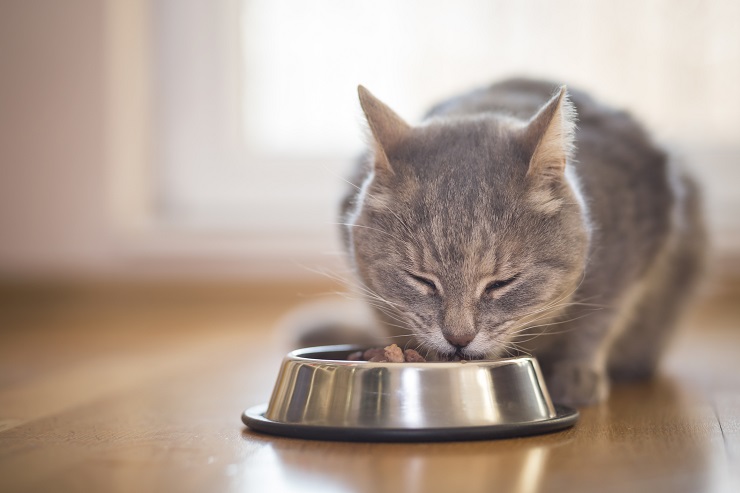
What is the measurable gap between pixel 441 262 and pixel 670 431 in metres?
0.47

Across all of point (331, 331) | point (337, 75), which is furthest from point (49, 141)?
point (331, 331)

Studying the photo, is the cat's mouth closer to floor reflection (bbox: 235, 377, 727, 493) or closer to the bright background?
floor reflection (bbox: 235, 377, 727, 493)

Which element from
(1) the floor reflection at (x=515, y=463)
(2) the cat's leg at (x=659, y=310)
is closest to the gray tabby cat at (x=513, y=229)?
(2) the cat's leg at (x=659, y=310)

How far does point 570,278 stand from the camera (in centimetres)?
170

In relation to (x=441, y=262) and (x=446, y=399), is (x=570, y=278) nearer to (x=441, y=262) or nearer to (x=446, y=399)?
(x=441, y=262)

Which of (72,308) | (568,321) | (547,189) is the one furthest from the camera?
Answer: (72,308)

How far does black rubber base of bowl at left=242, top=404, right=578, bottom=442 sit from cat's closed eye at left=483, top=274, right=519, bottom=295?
0.25 m

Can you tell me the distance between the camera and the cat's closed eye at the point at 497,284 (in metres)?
1.58

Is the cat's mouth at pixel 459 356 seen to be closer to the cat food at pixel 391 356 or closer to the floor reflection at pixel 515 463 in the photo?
the cat food at pixel 391 356

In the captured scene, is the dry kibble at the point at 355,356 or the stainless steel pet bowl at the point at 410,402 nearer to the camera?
the stainless steel pet bowl at the point at 410,402

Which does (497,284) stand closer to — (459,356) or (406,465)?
(459,356)

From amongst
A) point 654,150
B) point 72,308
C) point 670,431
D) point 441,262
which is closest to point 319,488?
point 441,262

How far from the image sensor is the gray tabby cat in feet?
5.16

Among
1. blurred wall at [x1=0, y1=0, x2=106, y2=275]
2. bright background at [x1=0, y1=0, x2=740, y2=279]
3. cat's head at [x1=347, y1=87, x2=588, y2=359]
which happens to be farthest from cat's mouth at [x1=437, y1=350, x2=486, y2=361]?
blurred wall at [x1=0, y1=0, x2=106, y2=275]
